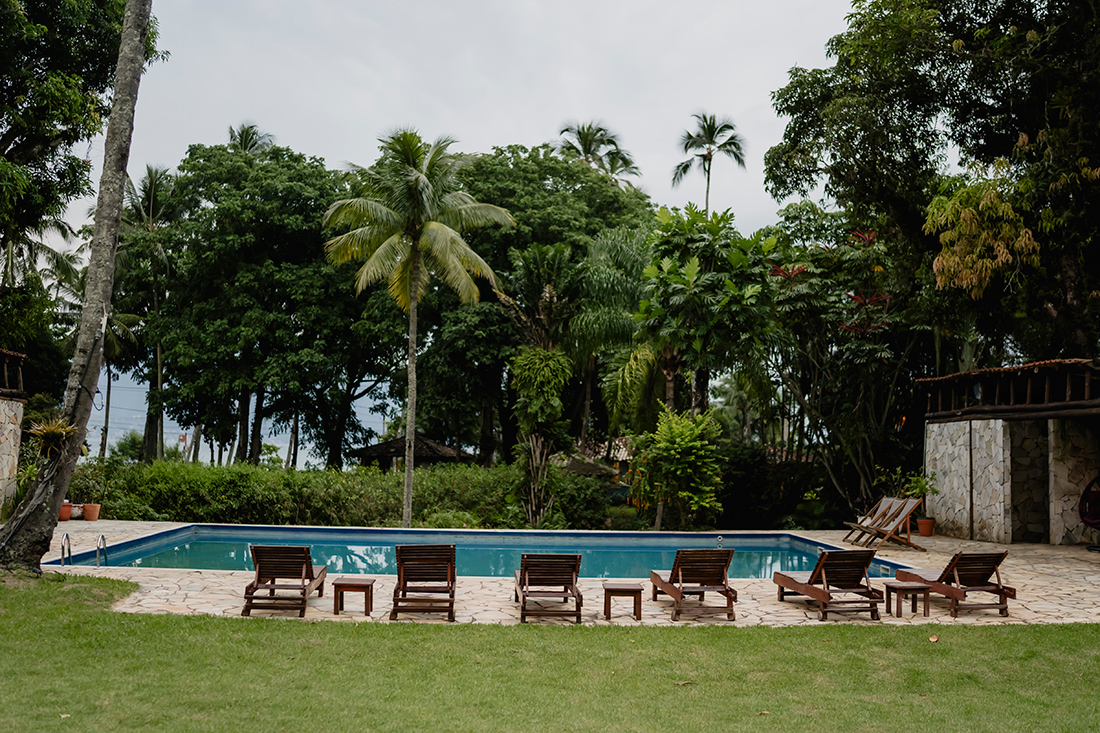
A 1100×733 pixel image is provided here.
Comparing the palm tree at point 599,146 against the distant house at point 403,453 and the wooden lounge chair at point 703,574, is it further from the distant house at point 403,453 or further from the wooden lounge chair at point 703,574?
the wooden lounge chair at point 703,574

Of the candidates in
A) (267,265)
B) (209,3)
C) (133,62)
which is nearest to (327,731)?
(133,62)

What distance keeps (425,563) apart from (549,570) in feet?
4.52

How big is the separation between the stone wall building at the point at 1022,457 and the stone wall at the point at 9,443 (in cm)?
1867

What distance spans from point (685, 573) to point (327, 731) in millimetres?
5097

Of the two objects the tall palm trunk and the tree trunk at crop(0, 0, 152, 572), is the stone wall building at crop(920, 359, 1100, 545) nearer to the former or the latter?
the tall palm trunk

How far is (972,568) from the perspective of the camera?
9.19 meters

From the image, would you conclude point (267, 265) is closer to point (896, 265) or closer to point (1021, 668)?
point (896, 265)

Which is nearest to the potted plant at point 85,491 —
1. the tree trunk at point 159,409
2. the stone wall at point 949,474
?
the tree trunk at point 159,409

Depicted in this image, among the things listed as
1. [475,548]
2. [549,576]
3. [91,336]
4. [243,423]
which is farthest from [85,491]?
[549,576]

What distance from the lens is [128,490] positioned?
58.4 ft

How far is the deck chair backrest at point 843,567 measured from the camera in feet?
29.2

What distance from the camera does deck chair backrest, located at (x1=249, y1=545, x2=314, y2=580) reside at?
336 inches

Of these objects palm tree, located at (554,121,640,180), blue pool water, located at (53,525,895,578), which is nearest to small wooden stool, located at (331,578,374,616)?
blue pool water, located at (53,525,895,578)

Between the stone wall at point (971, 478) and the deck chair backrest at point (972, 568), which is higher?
the stone wall at point (971, 478)
